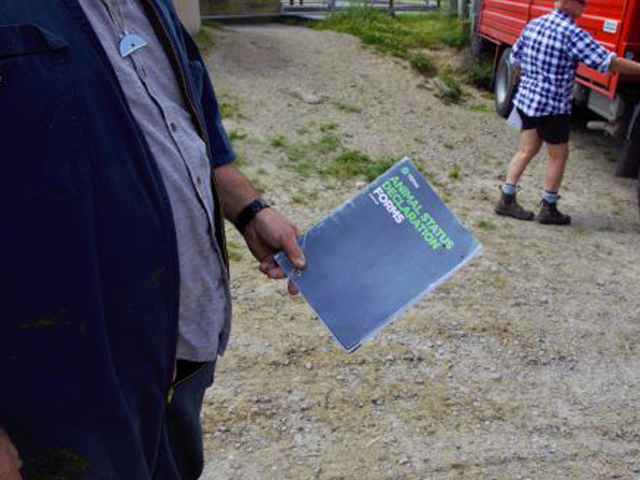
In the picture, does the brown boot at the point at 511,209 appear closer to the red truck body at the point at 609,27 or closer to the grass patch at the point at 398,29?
the red truck body at the point at 609,27

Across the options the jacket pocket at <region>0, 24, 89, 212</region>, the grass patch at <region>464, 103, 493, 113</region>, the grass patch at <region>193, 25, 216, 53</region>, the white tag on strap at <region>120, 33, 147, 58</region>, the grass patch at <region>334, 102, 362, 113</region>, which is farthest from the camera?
the grass patch at <region>193, 25, 216, 53</region>

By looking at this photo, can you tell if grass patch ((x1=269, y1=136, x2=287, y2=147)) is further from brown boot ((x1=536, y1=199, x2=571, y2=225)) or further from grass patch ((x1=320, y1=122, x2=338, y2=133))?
brown boot ((x1=536, y1=199, x2=571, y2=225))

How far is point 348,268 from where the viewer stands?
1.64 metres

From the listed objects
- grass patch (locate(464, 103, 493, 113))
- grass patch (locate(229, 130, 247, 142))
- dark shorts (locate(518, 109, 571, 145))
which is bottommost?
grass patch (locate(464, 103, 493, 113))

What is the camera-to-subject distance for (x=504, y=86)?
28.6 feet

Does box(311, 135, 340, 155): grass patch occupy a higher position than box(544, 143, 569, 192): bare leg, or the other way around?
box(544, 143, 569, 192): bare leg

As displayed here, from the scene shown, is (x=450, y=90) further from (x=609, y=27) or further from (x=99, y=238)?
(x=99, y=238)

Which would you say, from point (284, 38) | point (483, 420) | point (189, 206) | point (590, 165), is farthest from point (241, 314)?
point (284, 38)

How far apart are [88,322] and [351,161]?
5.22 m

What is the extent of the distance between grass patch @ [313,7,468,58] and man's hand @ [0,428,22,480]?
10.3 metres

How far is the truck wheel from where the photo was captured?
8.38 metres

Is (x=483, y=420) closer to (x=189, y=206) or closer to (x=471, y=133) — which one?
(x=189, y=206)

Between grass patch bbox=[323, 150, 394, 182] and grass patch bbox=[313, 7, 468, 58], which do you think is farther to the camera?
grass patch bbox=[313, 7, 468, 58]

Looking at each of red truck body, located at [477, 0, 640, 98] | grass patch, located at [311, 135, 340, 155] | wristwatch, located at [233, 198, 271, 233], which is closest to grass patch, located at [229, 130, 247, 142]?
grass patch, located at [311, 135, 340, 155]
